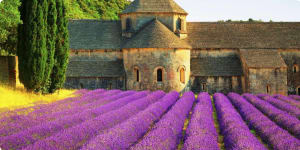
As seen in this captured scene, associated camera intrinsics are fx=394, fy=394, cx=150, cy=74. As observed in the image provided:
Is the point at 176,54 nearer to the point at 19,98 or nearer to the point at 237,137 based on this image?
the point at 19,98

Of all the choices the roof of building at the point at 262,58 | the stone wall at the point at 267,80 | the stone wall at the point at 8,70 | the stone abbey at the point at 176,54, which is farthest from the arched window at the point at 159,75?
the stone wall at the point at 8,70

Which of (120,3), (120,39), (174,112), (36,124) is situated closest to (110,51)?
(120,39)

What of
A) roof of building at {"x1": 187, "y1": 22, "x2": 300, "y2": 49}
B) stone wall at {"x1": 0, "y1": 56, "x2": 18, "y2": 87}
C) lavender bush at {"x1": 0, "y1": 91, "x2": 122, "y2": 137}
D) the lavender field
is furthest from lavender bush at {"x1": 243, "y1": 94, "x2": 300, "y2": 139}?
roof of building at {"x1": 187, "y1": 22, "x2": 300, "y2": 49}

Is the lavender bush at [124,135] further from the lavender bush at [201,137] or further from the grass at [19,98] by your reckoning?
the grass at [19,98]

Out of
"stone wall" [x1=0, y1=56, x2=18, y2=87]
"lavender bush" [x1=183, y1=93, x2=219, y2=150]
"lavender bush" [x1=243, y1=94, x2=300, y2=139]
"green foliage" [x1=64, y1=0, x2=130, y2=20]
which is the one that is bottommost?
"lavender bush" [x1=243, y1=94, x2=300, y2=139]

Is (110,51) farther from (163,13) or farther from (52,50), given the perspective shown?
(52,50)

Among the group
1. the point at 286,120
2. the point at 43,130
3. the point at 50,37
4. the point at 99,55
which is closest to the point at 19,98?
the point at 50,37

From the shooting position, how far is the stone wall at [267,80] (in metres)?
34.3

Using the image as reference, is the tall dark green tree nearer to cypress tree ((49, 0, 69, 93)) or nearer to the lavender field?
cypress tree ((49, 0, 69, 93))

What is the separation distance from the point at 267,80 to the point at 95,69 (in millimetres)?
15429

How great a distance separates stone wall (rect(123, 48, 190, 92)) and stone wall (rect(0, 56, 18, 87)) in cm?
1328

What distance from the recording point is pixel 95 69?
36.2 meters

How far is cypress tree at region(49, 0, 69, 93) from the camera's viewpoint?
77.9 ft

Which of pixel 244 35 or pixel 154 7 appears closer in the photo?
pixel 154 7
